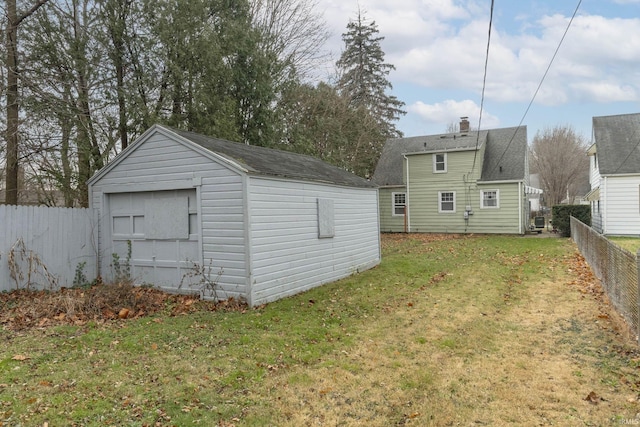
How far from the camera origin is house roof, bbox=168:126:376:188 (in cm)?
813

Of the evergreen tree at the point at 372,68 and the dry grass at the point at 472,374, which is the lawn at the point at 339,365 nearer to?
the dry grass at the point at 472,374

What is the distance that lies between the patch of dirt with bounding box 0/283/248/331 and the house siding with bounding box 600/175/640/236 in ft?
59.5

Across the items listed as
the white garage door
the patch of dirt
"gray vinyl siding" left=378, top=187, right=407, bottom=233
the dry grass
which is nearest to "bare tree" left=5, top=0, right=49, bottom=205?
the white garage door

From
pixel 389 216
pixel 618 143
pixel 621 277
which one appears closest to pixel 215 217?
pixel 621 277

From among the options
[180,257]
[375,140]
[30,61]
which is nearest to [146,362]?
[180,257]

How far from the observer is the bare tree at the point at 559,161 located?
3812 centimetres

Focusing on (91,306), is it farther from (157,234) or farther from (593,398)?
(593,398)

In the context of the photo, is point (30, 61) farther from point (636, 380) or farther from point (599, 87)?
point (599, 87)

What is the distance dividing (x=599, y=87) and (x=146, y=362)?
1503 cm

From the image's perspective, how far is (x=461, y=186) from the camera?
898 inches

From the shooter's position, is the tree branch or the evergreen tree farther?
the evergreen tree

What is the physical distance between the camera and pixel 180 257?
27.9 ft

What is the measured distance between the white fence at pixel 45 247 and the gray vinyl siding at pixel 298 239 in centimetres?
457

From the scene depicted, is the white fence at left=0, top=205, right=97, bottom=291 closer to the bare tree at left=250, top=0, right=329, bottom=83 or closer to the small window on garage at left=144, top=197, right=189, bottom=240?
the small window on garage at left=144, top=197, right=189, bottom=240
